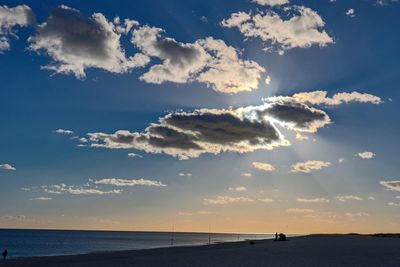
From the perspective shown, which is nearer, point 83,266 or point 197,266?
point 197,266

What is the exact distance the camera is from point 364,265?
31.1 m

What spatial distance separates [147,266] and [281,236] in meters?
54.5

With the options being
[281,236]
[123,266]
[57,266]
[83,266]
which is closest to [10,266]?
[57,266]

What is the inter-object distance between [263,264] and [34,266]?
70.5 feet

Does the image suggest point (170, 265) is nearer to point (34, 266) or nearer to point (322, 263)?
point (322, 263)

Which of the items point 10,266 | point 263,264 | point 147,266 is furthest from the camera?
point 10,266

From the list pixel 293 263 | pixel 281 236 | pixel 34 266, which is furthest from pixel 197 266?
pixel 281 236

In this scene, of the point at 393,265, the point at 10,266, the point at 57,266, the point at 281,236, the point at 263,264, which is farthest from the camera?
the point at 281,236

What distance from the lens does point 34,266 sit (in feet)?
137

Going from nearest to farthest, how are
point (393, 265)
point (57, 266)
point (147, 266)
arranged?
point (393, 265) < point (147, 266) < point (57, 266)

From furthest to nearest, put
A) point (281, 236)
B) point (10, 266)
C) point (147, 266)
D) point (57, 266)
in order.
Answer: point (281, 236) < point (10, 266) < point (57, 266) < point (147, 266)

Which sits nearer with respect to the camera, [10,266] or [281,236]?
[10,266]

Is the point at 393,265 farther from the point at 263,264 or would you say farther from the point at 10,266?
the point at 10,266

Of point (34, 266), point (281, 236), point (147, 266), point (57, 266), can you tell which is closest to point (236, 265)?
point (147, 266)
